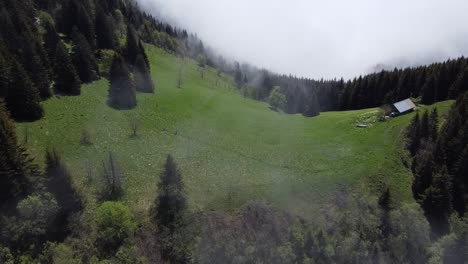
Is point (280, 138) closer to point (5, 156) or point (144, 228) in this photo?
point (144, 228)

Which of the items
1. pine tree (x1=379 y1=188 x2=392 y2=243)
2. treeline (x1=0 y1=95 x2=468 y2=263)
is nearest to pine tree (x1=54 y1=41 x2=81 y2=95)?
treeline (x1=0 y1=95 x2=468 y2=263)

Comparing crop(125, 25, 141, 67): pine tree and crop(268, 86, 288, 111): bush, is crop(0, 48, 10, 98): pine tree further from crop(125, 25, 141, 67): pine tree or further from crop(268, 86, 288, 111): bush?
crop(268, 86, 288, 111): bush

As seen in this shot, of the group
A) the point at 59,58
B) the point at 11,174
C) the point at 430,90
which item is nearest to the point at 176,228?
the point at 11,174

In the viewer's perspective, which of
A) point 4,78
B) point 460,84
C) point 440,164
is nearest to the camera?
point 4,78

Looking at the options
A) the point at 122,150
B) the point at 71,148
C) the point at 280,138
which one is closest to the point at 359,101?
the point at 280,138

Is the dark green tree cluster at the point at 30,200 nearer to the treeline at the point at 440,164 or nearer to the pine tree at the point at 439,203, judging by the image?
the pine tree at the point at 439,203

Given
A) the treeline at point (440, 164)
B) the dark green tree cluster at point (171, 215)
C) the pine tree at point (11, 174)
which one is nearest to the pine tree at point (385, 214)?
the treeline at point (440, 164)

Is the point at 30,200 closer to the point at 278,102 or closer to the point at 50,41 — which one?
the point at 50,41
